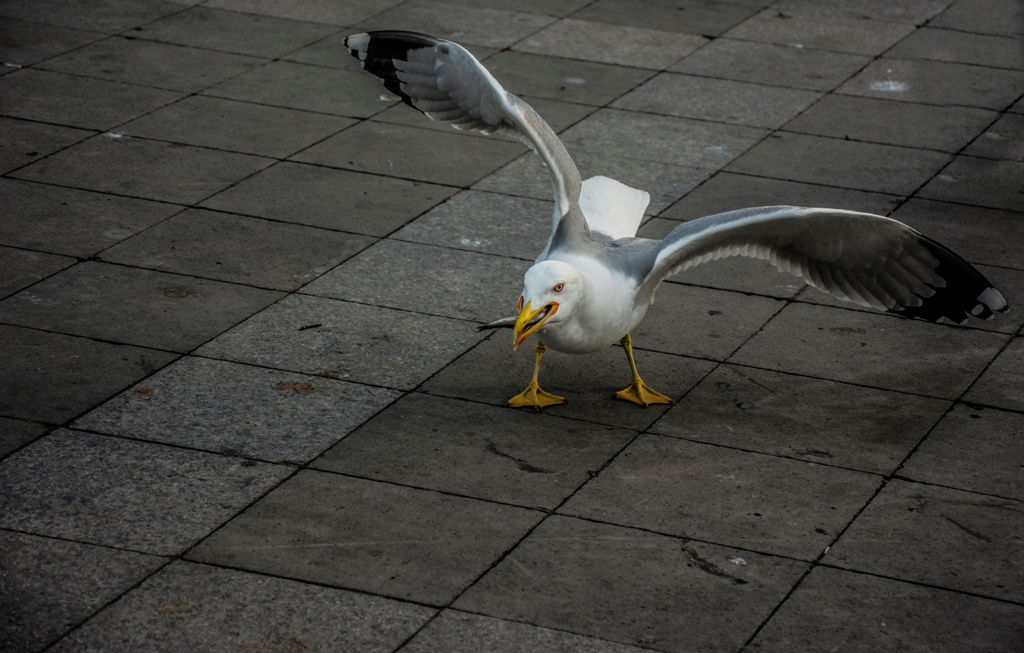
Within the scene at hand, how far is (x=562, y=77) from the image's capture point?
38.1ft

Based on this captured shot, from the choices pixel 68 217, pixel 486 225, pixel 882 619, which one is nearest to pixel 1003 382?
pixel 882 619

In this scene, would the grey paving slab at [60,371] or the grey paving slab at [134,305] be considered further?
the grey paving slab at [134,305]

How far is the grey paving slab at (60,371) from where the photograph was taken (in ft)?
21.4

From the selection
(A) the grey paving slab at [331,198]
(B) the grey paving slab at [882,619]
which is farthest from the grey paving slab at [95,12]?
(B) the grey paving slab at [882,619]

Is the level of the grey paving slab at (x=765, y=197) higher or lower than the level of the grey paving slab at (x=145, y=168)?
lower

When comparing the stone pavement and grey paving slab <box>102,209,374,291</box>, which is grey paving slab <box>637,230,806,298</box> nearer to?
the stone pavement

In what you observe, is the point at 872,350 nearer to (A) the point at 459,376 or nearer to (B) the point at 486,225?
(A) the point at 459,376

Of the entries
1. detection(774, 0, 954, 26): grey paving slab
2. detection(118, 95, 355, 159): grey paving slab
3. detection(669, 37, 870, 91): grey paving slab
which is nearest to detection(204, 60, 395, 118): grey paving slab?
detection(118, 95, 355, 159): grey paving slab

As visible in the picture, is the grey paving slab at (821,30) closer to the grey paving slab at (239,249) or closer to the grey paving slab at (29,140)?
the grey paving slab at (239,249)

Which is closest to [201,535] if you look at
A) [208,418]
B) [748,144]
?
[208,418]

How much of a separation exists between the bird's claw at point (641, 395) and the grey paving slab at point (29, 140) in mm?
4954

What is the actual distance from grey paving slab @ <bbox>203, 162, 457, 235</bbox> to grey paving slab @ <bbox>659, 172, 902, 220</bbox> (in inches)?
67.1

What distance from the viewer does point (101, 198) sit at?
897 cm

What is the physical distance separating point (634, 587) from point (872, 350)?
277 centimetres
